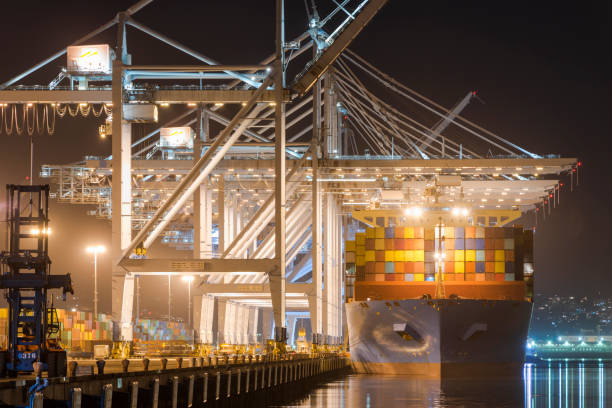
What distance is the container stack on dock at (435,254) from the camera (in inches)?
1810

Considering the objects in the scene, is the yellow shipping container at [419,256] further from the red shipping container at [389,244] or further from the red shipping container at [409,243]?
the red shipping container at [389,244]

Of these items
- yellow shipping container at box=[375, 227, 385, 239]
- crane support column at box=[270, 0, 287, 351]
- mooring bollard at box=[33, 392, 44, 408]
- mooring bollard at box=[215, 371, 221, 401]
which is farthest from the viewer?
yellow shipping container at box=[375, 227, 385, 239]

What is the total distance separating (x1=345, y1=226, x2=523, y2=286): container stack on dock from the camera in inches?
1810

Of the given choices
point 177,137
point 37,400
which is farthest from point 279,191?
point 37,400

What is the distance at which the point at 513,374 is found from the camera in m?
45.1

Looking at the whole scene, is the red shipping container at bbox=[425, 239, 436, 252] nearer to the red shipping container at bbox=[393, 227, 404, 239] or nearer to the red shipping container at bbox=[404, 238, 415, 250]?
the red shipping container at bbox=[404, 238, 415, 250]

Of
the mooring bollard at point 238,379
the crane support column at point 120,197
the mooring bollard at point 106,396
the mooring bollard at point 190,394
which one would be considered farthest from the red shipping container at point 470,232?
the mooring bollard at point 106,396

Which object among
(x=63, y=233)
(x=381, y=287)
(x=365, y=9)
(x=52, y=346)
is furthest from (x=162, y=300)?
(x=52, y=346)

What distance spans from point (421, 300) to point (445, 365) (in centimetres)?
284

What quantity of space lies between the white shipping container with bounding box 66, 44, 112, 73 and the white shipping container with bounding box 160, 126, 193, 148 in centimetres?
1409

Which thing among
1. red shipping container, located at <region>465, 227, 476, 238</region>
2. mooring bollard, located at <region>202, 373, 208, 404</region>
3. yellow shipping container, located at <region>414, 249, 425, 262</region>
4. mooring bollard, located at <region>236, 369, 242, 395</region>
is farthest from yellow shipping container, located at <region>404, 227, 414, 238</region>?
mooring bollard, located at <region>202, 373, 208, 404</region>

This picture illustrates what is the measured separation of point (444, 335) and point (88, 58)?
18.2 meters

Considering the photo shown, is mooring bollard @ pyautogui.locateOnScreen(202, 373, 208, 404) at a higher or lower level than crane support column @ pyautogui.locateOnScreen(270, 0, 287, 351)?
lower

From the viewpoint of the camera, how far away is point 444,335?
4247cm
